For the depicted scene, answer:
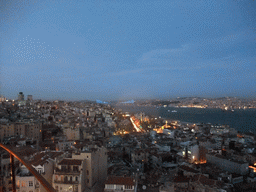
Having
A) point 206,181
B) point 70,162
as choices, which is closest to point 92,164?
point 70,162

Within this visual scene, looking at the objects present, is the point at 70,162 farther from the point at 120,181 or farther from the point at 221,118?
the point at 221,118

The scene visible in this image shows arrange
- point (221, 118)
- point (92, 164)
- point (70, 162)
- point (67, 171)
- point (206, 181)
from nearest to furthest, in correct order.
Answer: point (67, 171) → point (70, 162) → point (92, 164) → point (206, 181) → point (221, 118)

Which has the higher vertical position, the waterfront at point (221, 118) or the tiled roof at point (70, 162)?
the tiled roof at point (70, 162)

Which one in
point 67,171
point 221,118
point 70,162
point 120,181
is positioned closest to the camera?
point 67,171

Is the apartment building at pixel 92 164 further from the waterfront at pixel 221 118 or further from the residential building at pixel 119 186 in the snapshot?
the waterfront at pixel 221 118

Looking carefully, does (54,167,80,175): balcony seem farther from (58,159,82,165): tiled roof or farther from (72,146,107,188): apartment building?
(72,146,107,188): apartment building

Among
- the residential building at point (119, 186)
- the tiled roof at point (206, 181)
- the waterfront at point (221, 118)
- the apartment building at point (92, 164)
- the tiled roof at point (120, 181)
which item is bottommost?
the waterfront at point (221, 118)

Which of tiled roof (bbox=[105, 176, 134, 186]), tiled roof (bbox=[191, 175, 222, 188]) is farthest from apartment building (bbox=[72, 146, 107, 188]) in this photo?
tiled roof (bbox=[191, 175, 222, 188])

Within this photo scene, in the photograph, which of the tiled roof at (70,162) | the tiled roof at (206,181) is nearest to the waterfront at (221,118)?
the tiled roof at (206,181)

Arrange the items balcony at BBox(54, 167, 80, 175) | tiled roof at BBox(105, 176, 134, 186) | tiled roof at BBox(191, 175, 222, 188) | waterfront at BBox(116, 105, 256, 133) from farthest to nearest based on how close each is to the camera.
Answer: waterfront at BBox(116, 105, 256, 133) < tiled roof at BBox(191, 175, 222, 188) < tiled roof at BBox(105, 176, 134, 186) < balcony at BBox(54, 167, 80, 175)

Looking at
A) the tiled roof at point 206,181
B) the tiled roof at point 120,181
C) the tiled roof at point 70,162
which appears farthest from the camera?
the tiled roof at point 206,181

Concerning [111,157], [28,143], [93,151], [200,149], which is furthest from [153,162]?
[28,143]
